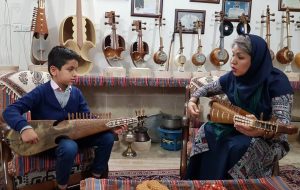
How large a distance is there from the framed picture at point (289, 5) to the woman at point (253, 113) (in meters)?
1.90

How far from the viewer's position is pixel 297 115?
144 inches

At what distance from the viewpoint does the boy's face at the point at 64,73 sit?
1887 mm

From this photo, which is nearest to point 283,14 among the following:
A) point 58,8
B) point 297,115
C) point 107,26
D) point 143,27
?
point 297,115

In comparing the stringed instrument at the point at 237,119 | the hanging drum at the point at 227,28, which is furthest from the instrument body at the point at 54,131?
the hanging drum at the point at 227,28

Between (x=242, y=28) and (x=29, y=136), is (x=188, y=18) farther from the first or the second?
(x=29, y=136)

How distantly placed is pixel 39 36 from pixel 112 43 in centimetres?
67

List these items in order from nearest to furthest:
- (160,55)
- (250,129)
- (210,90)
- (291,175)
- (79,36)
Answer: (250,129)
(210,90)
(291,175)
(79,36)
(160,55)

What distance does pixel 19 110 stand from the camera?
1753mm

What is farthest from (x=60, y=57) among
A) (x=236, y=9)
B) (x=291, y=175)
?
(x=236, y=9)

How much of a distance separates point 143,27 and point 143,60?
0.36 m

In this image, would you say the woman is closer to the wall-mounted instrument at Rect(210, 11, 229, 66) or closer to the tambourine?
the wall-mounted instrument at Rect(210, 11, 229, 66)

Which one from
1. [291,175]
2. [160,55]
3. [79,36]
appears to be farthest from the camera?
[160,55]

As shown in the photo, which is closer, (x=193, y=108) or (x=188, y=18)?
(x=193, y=108)

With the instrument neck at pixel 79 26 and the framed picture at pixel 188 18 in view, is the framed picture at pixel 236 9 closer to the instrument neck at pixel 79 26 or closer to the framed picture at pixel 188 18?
the framed picture at pixel 188 18
